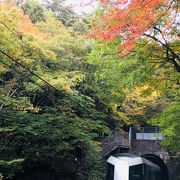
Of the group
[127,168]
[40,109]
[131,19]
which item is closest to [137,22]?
[131,19]

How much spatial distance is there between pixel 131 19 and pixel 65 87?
17.3ft

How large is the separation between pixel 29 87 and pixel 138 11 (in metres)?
6.99

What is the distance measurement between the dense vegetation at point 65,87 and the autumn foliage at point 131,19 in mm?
162

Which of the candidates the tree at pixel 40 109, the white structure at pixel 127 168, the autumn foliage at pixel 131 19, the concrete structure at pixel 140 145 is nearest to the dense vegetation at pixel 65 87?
the tree at pixel 40 109

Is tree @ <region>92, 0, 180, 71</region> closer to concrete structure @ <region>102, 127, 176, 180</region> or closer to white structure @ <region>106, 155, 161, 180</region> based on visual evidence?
white structure @ <region>106, 155, 161, 180</region>

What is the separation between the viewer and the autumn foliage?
5.77m

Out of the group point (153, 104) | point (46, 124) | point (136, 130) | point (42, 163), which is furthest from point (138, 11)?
point (136, 130)

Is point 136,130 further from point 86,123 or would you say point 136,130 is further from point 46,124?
point 46,124

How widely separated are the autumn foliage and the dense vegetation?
0.16 metres

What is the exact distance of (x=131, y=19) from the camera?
6.52 meters

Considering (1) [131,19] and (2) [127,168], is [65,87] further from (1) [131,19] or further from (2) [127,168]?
(2) [127,168]

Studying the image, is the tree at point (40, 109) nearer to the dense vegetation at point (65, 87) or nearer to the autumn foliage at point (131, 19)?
the dense vegetation at point (65, 87)

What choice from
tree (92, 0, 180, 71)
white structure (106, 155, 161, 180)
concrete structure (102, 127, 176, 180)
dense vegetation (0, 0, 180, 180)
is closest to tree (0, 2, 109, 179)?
dense vegetation (0, 0, 180, 180)

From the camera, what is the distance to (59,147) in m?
11.1
